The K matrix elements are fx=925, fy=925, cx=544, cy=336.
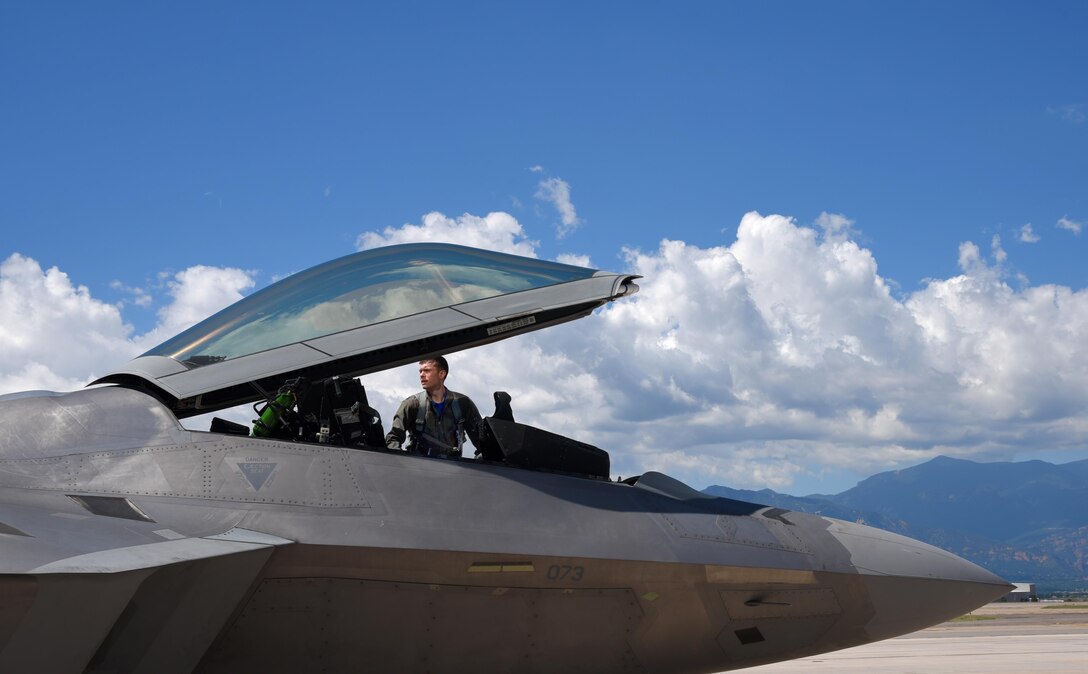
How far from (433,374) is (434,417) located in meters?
0.39

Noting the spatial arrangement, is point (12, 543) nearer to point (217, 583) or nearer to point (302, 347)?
point (217, 583)

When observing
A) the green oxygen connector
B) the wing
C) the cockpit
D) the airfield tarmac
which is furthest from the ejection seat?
the airfield tarmac

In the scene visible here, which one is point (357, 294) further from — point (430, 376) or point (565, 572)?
point (565, 572)

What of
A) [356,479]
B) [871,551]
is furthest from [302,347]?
[871,551]

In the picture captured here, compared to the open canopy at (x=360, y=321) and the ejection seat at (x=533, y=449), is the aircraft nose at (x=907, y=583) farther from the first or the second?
the open canopy at (x=360, y=321)

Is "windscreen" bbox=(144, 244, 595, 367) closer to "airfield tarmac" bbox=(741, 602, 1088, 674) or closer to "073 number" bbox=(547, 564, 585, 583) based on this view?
"073 number" bbox=(547, 564, 585, 583)

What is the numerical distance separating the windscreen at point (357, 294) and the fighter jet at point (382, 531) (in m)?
0.02

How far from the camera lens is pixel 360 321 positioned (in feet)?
23.4

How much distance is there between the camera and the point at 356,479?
6508 mm

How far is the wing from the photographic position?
4898mm

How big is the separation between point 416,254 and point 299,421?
1726 mm

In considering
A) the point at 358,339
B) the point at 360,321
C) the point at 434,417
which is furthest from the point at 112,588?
the point at 434,417

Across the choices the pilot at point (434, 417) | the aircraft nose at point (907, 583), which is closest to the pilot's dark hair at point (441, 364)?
the pilot at point (434, 417)

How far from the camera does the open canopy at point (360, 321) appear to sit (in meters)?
6.96
